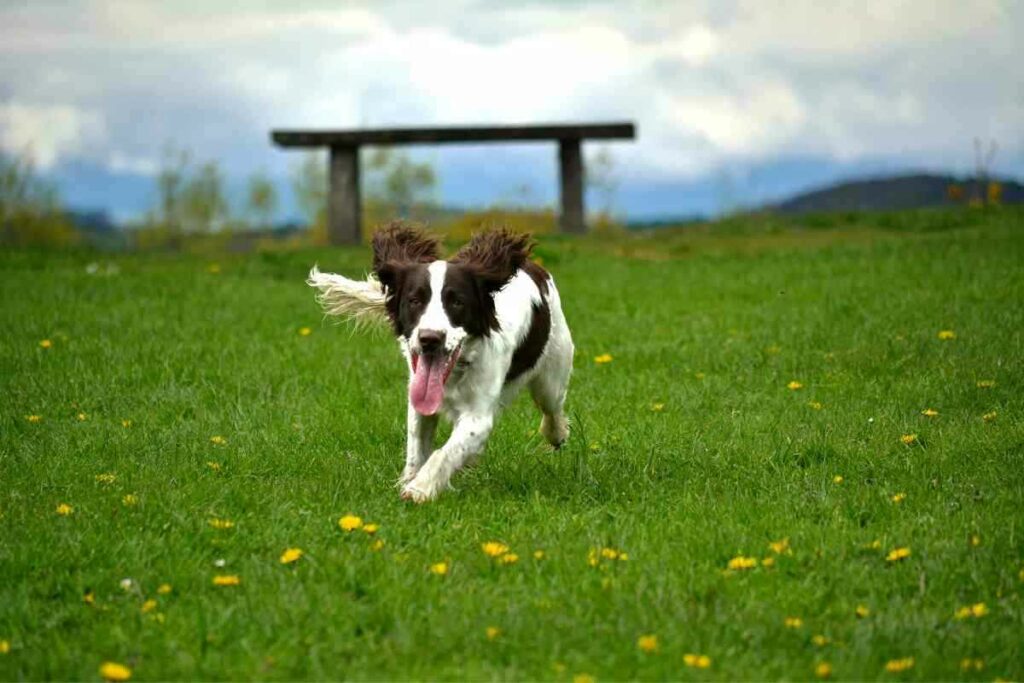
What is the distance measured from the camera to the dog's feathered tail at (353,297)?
7.48 m

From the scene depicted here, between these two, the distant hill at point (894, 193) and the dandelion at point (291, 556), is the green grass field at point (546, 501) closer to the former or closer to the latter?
the dandelion at point (291, 556)

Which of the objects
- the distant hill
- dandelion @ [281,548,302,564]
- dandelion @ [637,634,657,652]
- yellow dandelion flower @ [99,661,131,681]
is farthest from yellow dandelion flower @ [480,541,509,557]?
the distant hill

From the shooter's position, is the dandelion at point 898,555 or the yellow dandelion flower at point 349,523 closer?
the dandelion at point 898,555

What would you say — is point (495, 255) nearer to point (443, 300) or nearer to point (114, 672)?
point (443, 300)

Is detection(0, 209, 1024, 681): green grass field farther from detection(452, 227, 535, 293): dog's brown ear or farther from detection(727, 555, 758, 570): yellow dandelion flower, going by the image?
detection(452, 227, 535, 293): dog's brown ear

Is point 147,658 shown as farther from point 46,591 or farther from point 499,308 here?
point 499,308

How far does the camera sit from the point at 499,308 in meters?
7.06

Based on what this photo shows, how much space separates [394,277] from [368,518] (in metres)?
1.16

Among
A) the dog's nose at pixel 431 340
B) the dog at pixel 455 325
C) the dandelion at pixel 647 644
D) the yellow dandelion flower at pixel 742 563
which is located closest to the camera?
the dandelion at pixel 647 644

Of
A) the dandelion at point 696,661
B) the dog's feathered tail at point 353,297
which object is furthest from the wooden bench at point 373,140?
the dandelion at point 696,661

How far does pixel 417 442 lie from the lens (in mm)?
6863

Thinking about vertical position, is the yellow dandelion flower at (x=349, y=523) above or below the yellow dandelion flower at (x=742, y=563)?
above

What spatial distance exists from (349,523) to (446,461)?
749mm

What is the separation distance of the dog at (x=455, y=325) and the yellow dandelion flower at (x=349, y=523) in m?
0.54
